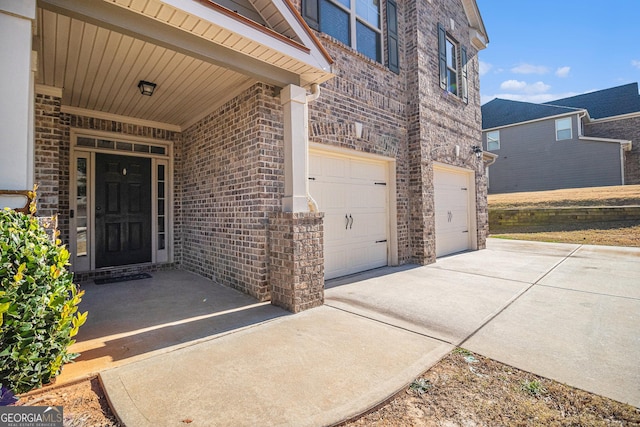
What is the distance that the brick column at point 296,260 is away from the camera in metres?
3.53

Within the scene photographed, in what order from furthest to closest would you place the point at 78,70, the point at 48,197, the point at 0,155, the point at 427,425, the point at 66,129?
the point at 66,129
the point at 48,197
the point at 78,70
the point at 0,155
the point at 427,425

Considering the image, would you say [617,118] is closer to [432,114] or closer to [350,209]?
[432,114]

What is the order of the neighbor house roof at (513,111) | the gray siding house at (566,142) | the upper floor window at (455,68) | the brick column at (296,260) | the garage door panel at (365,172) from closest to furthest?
the brick column at (296,260) < the garage door panel at (365,172) < the upper floor window at (455,68) < the gray siding house at (566,142) < the neighbor house roof at (513,111)

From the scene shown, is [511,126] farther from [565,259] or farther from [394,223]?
[394,223]

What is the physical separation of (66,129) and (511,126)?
896 inches

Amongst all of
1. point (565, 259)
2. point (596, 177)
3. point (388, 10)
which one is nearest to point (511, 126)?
point (596, 177)

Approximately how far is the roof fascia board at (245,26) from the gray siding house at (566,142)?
20419 millimetres

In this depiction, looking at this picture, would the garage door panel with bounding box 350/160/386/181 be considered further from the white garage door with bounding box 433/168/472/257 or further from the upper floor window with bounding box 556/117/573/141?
the upper floor window with bounding box 556/117/573/141

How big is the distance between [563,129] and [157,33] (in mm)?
22401

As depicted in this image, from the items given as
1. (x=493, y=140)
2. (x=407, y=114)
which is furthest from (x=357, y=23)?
(x=493, y=140)

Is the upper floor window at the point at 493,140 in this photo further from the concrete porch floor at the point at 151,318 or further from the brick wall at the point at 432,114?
the concrete porch floor at the point at 151,318

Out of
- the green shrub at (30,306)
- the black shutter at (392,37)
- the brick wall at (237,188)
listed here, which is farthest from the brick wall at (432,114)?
the green shrub at (30,306)

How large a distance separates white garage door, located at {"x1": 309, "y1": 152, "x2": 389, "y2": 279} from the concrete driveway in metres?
0.37

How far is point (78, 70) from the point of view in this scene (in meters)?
3.74
